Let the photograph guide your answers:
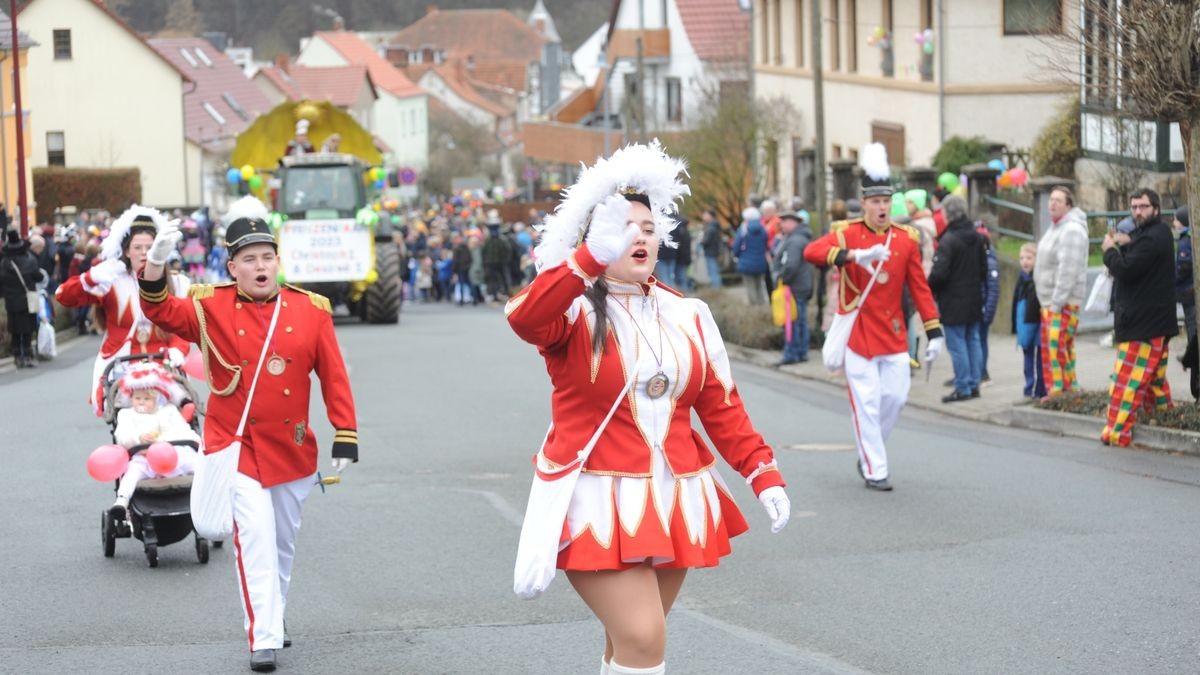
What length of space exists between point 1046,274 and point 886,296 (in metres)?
3.98

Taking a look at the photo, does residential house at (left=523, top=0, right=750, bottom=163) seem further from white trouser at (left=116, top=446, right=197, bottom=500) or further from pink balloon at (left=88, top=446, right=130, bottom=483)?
pink balloon at (left=88, top=446, right=130, bottom=483)

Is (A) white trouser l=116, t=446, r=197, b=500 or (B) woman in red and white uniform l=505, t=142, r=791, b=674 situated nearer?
(B) woman in red and white uniform l=505, t=142, r=791, b=674

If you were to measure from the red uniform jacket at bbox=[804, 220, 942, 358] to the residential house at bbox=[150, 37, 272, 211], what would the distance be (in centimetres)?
5297

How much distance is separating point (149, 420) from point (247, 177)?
792 inches

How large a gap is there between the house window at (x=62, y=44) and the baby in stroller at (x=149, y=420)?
55.4 m

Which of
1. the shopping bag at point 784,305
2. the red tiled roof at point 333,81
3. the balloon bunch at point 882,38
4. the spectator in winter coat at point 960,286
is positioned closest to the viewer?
→ the spectator in winter coat at point 960,286

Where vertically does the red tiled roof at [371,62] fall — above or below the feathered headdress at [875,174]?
above

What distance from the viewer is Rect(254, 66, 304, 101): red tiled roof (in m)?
86.7

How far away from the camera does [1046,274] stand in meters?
14.6

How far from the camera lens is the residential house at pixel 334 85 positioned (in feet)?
294

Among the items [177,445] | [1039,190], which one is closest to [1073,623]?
[177,445]

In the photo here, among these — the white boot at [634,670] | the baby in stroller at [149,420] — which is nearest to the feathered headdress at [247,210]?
the baby in stroller at [149,420]

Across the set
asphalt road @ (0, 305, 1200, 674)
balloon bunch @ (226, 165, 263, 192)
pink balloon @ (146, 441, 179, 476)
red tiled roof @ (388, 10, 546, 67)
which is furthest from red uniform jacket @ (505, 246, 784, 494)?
red tiled roof @ (388, 10, 546, 67)

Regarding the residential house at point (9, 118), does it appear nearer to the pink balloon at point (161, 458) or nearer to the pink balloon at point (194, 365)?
the pink balloon at point (194, 365)
